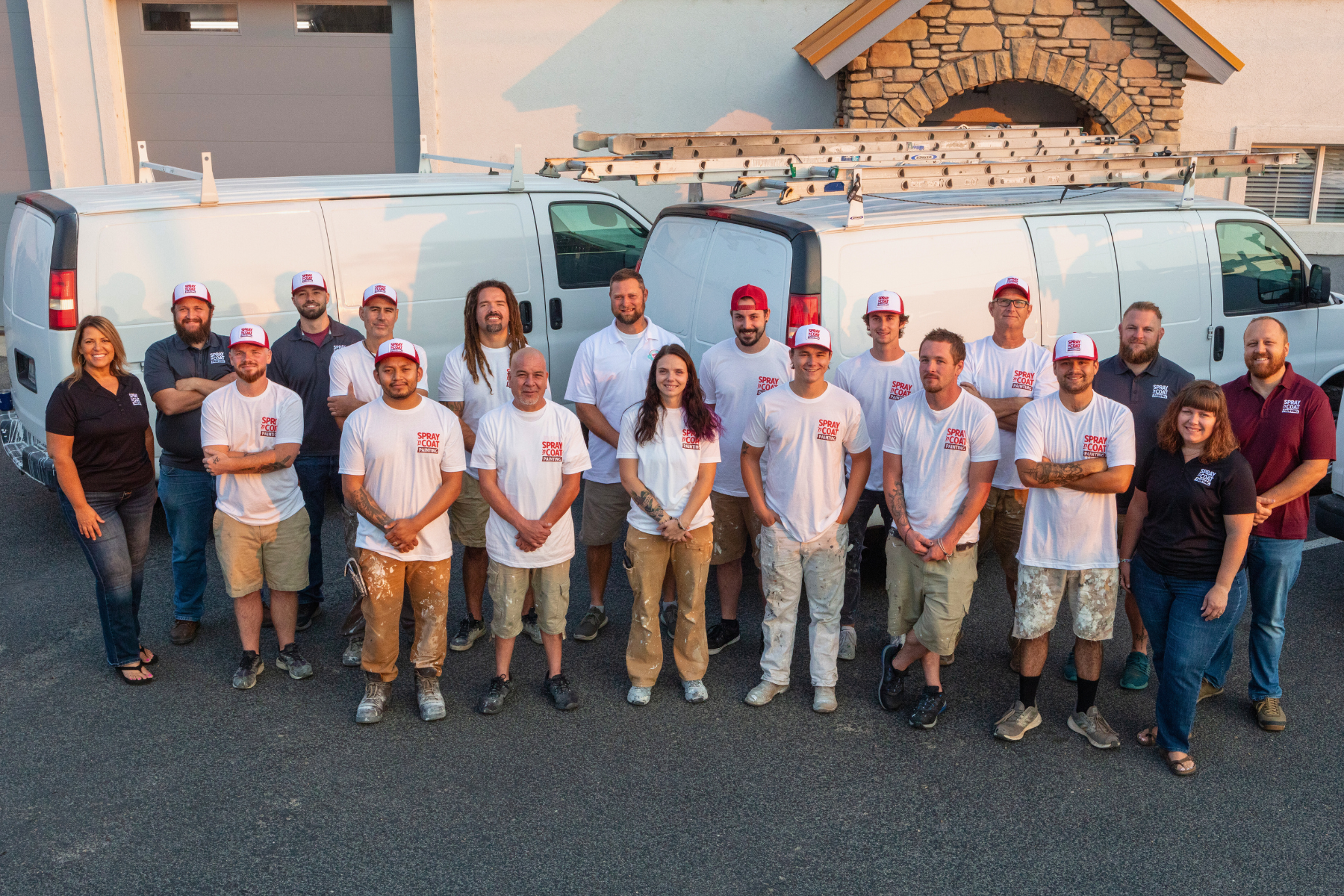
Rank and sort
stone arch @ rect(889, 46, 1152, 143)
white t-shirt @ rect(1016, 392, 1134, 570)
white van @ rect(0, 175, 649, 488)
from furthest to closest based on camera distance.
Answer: stone arch @ rect(889, 46, 1152, 143) < white van @ rect(0, 175, 649, 488) < white t-shirt @ rect(1016, 392, 1134, 570)

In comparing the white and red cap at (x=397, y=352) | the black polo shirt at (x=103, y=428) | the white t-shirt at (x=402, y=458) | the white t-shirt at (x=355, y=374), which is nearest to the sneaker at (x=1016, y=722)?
the white t-shirt at (x=402, y=458)

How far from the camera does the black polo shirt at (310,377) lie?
19.2 feet

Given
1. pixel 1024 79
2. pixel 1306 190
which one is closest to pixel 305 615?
pixel 1024 79

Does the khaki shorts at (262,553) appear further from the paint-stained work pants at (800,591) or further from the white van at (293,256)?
the paint-stained work pants at (800,591)

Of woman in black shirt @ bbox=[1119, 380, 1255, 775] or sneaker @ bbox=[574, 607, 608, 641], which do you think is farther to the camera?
sneaker @ bbox=[574, 607, 608, 641]

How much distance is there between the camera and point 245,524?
5.26 m

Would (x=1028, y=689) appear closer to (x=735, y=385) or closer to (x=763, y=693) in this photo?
(x=763, y=693)

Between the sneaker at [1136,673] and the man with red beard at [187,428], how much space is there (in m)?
4.59

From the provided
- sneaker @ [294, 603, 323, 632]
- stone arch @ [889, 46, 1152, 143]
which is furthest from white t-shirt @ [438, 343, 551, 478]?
stone arch @ [889, 46, 1152, 143]

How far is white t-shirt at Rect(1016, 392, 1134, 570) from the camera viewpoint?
4.64 meters

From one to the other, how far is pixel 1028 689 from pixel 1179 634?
0.70 meters

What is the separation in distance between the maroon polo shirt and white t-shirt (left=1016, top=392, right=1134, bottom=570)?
57cm

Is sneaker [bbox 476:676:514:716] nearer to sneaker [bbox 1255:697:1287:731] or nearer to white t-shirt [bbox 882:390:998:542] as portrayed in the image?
white t-shirt [bbox 882:390:998:542]

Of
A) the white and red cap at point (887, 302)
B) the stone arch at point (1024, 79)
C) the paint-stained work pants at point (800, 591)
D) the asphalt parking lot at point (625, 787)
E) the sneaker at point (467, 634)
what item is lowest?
the asphalt parking lot at point (625, 787)
